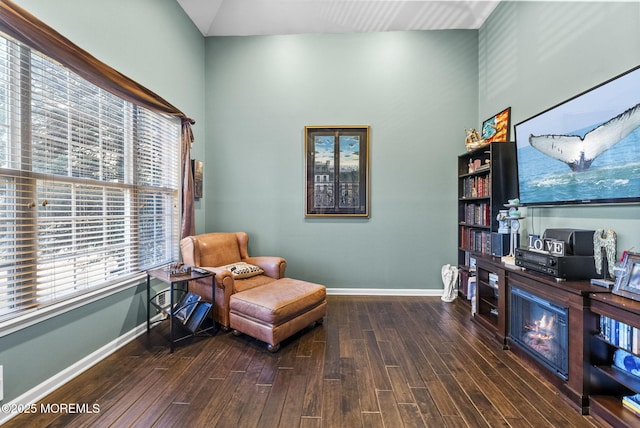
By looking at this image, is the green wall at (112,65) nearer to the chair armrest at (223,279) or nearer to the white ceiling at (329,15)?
the white ceiling at (329,15)

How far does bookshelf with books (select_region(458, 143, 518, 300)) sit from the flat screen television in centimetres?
25

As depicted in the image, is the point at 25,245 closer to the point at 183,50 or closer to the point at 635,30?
the point at 183,50

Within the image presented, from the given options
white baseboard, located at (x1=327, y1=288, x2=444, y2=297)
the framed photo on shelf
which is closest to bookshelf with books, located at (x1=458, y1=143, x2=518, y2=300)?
white baseboard, located at (x1=327, y1=288, x2=444, y2=297)

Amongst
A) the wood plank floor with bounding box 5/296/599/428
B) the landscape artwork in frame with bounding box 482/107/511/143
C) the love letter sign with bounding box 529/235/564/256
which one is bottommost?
the wood plank floor with bounding box 5/296/599/428

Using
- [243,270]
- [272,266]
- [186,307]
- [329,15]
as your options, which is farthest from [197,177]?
[329,15]

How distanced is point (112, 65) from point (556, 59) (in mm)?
3993

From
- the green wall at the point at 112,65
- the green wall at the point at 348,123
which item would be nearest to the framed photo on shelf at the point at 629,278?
the green wall at the point at 348,123

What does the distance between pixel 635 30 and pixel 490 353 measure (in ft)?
8.56

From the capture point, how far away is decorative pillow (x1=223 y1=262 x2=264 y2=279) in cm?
284

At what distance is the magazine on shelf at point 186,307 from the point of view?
2.40 metres

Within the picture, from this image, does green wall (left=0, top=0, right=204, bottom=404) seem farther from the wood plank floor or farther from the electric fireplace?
the electric fireplace

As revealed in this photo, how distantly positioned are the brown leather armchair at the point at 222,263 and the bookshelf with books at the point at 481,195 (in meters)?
2.40

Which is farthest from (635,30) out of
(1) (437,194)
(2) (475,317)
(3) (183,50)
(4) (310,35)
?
(3) (183,50)

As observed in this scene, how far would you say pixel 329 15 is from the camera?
342 centimetres
